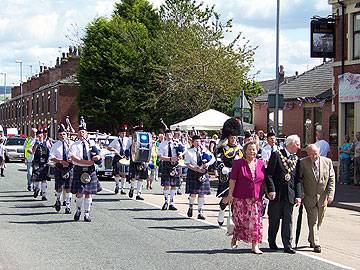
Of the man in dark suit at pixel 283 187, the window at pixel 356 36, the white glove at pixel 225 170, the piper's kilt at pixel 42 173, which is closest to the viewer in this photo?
the man in dark suit at pixel 283 187

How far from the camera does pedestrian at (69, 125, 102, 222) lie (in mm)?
15617

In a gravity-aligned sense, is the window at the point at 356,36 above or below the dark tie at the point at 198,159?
above

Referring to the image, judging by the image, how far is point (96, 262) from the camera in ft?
35.7

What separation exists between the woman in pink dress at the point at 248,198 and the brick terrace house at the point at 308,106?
1924 centimetres

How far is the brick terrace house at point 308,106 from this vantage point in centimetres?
3409

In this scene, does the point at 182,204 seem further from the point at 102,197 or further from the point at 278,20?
the point at 278,20

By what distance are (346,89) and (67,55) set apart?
48429mm

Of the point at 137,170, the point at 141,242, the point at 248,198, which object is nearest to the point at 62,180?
the point at 137,170

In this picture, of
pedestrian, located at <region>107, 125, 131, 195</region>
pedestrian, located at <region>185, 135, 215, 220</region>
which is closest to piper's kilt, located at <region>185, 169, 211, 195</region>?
pedestrian, located at <region>185, 135, 215, 220</region>

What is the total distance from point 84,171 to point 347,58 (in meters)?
16.1

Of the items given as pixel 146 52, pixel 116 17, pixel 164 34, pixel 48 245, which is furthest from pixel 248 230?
pixel 116 17

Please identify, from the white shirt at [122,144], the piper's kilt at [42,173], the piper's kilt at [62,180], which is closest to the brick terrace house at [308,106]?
the white shirt at [122,144]

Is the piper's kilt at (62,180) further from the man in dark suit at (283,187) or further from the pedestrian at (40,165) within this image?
the man in dark suit at (283,187)

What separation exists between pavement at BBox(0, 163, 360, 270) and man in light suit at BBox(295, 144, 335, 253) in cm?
52
